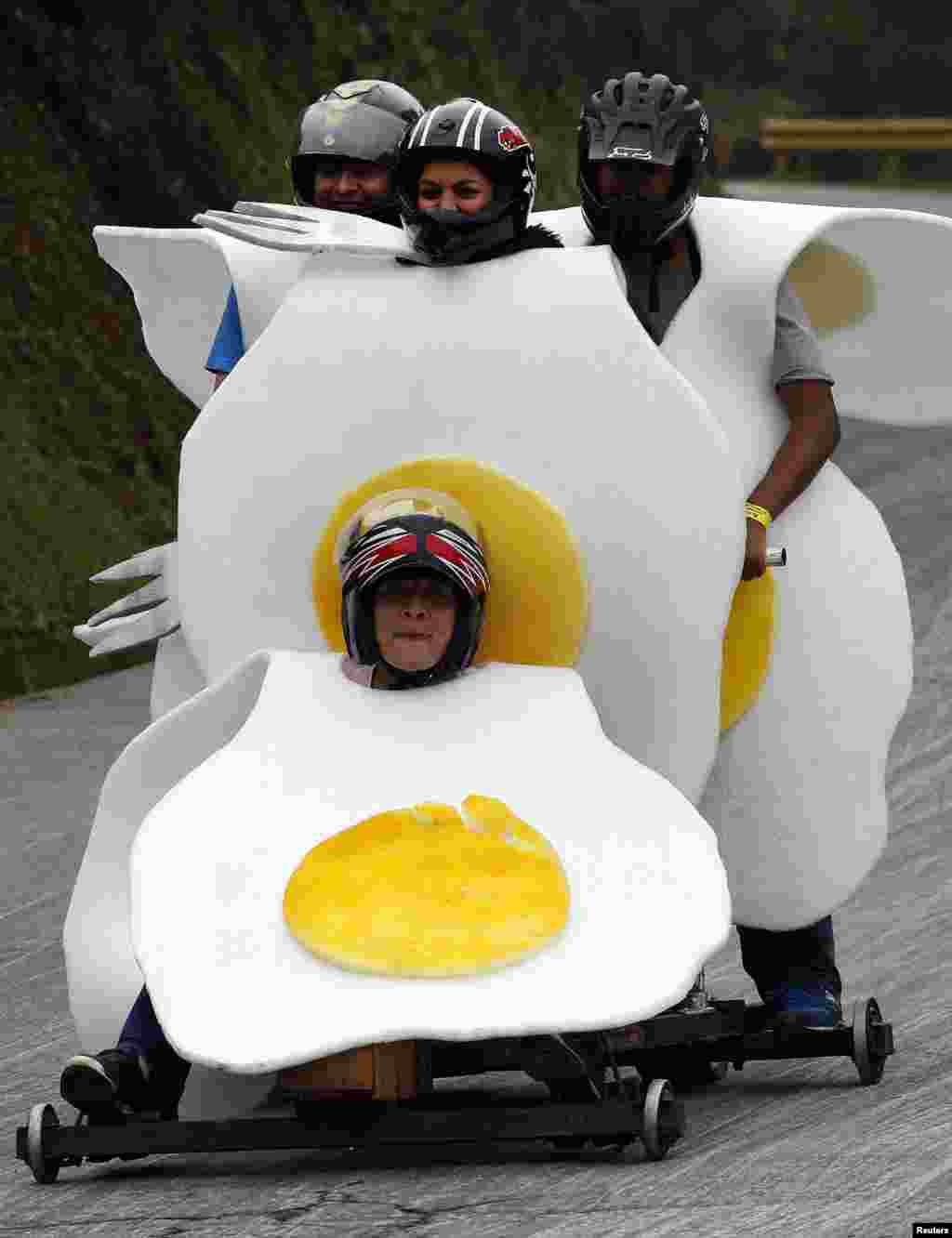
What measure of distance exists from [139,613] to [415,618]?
4.08ft

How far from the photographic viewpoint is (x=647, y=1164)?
21.0 ft

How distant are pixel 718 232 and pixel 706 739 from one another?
1238 millimetres

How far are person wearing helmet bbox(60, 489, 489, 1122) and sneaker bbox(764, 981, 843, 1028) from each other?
1360mm

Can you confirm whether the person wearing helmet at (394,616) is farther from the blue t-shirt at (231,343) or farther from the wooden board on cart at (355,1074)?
the blue t-shirt at (231,343)

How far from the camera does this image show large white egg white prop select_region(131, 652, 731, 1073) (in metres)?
6.20

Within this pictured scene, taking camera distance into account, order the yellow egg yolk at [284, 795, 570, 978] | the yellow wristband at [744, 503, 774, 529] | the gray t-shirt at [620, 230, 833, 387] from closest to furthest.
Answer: the yellow egg yolk at [284, 795, 570, 978]
the yellow wristband at [744, 503, 774, 529]
the gray t-shirt at [620, 230, 833, 387]

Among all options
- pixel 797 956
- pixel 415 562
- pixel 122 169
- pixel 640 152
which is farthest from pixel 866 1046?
pixel 122 169

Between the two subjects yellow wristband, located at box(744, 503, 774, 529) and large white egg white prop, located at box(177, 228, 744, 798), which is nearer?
large white egg white prop, located at box(177, 228, 744, 798)

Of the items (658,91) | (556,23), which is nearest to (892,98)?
(556,23)

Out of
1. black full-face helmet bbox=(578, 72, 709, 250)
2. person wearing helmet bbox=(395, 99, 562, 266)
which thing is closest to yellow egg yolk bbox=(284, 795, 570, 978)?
person wearing helmet bbox=(395, 99, 562, 266)

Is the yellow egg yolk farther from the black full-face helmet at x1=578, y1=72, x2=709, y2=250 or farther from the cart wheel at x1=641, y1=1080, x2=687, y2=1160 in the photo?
the black full-face helmet at x1=578, y1=72, x2=709, y2=250

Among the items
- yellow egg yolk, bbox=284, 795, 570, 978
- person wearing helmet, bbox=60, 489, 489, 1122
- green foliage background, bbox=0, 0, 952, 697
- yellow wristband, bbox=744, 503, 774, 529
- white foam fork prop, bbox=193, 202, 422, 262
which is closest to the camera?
yellow egg yolk, bbox=284, 795, 570, 978

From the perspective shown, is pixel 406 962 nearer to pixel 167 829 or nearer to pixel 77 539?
pixel 167 829

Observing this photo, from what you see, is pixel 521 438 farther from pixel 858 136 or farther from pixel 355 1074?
pixel 858 136
